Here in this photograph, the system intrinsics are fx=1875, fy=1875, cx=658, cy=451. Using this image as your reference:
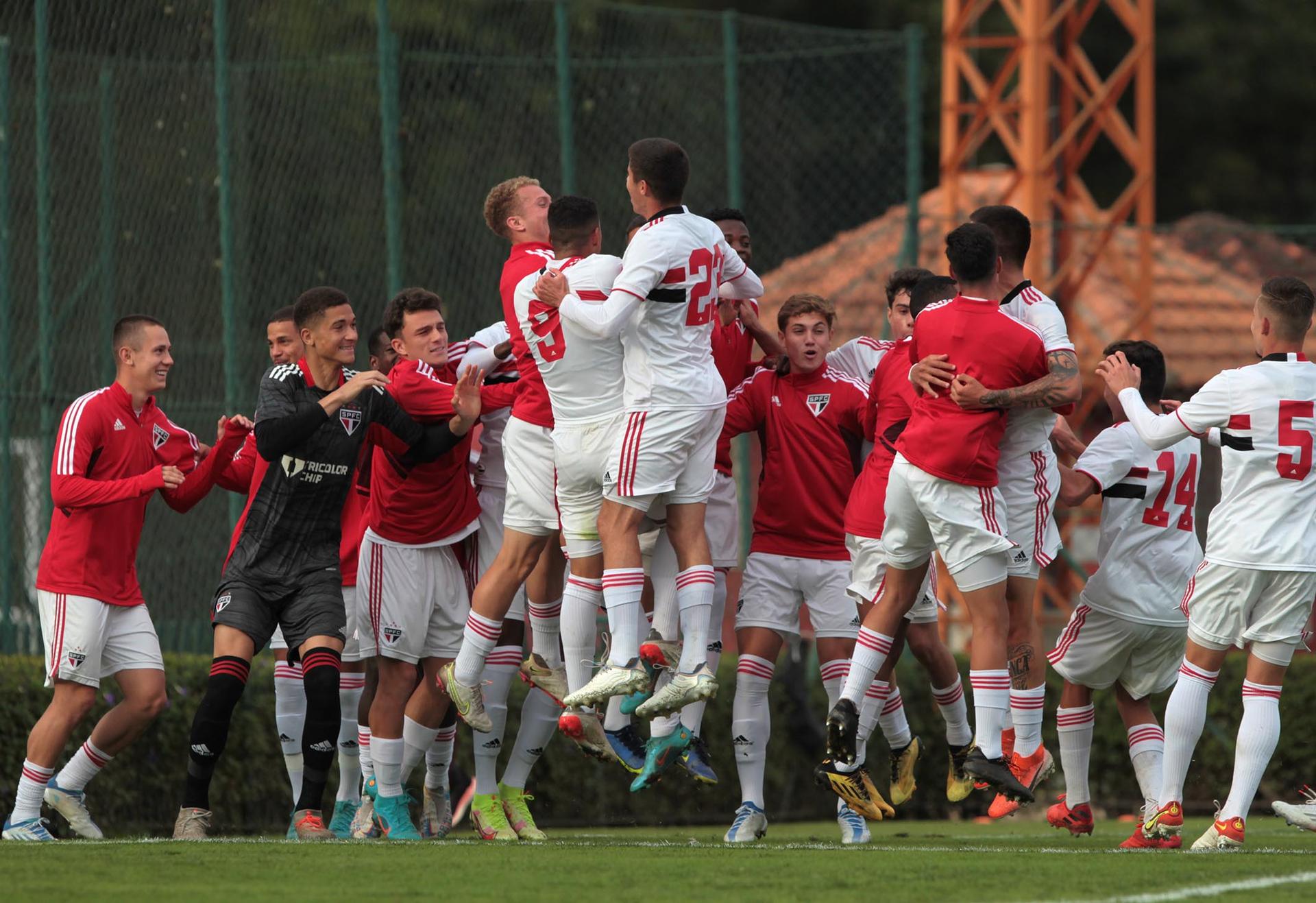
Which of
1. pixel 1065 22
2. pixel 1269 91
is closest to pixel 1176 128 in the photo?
pixel 1269 91

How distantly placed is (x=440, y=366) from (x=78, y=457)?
1.91m

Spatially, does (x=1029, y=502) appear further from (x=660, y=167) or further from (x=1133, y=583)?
(x=660, y=167)

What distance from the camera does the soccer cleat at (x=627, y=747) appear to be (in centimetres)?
883

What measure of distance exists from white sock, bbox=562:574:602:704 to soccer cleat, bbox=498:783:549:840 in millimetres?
1059

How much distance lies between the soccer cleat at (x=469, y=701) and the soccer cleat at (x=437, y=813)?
4.98 ft

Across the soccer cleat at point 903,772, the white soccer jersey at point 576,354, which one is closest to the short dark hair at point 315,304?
the white soccer jersey at point 576,354

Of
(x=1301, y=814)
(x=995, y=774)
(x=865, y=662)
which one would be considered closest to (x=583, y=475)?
(x=865, y=662)

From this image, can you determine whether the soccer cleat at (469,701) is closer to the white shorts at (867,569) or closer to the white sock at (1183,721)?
the white shorts at (867,569)

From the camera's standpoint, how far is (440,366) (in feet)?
32.8

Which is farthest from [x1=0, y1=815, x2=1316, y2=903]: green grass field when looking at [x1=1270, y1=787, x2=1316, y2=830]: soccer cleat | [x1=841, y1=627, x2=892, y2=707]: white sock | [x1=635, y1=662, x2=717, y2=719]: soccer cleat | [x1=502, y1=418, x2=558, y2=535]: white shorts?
[x1=502, y1=418, x2=558, y2=535]: white shorts

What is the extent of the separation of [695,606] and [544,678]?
0.97m

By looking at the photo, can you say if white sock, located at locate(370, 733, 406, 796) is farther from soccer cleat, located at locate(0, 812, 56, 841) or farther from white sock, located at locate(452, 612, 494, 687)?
soccer cleat, located at locate(0, 812, 56, 841)

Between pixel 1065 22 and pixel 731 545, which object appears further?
pixel 1065 22

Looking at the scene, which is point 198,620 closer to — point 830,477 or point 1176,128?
point 830,477
